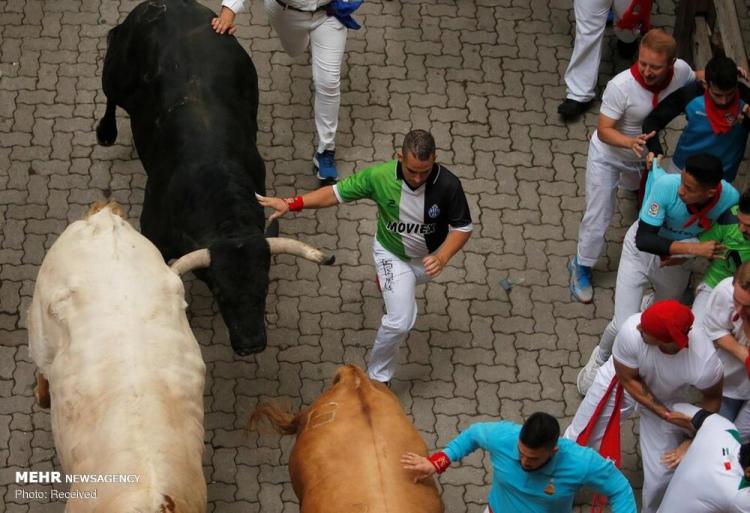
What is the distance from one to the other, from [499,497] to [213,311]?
10.3 feet

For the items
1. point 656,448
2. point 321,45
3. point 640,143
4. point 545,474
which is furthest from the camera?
point 321,45

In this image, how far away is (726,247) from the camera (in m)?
7.74

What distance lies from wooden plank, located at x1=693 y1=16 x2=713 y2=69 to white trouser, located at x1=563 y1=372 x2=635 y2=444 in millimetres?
3646

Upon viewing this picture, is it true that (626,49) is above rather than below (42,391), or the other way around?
above

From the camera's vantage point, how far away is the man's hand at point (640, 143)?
8.33 m

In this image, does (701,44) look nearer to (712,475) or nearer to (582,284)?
(582,284)

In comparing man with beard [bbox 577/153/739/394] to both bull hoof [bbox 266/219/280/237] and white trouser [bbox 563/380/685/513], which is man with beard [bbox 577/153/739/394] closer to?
white trouser [bbox 563/380/685/513]

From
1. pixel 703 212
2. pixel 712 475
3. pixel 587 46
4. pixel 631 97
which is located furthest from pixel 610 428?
pixel 587 46

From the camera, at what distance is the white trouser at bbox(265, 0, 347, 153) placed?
954 cm

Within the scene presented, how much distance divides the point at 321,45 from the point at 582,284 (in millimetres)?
2680

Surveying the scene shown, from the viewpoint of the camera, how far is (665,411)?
7309mm

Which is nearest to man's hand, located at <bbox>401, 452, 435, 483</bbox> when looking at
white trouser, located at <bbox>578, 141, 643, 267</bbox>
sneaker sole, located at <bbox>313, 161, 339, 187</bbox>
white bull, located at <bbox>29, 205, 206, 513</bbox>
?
white bull, located at <bbox>29, 205, 206, 513</bbox>

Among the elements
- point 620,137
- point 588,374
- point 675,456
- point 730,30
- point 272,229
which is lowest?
point 588,374

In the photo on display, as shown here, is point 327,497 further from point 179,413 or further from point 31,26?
point 31,26
